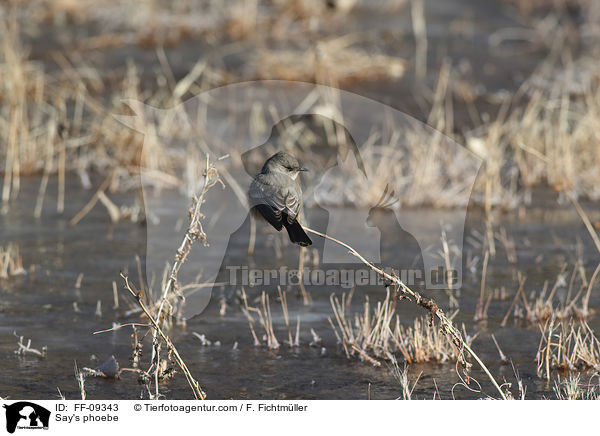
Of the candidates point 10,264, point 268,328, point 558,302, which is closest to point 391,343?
point 268,328

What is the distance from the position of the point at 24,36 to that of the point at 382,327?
859 cm

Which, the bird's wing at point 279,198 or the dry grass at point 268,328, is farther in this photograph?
the dry grass at point 268,328

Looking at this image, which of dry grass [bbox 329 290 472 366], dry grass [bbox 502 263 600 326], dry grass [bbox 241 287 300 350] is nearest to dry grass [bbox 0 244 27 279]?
dry grass [bbox 241 287 300 350]

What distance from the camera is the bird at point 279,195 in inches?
107

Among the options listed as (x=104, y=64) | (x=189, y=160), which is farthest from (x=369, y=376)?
(x=104, y=64)

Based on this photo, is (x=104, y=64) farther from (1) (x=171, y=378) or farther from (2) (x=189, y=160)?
(1) (x=171, y=378)

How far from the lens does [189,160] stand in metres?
6.74

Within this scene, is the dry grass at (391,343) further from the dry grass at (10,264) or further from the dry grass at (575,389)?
the dry grass at (10,264)
